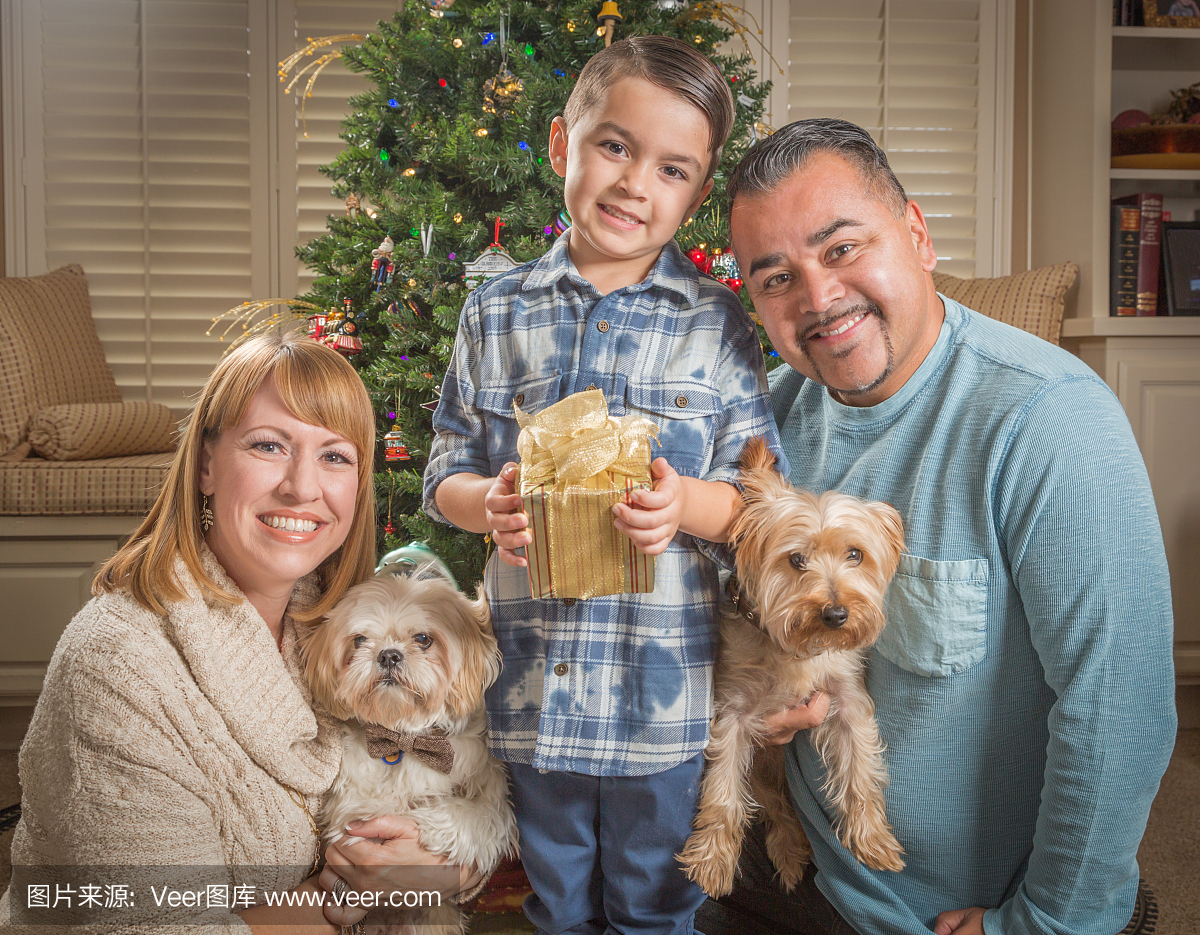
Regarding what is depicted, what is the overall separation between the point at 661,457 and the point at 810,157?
506mm

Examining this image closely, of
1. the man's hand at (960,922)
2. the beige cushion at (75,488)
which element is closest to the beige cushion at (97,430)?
the beige cushion at (75,488)

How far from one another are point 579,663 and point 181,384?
329 centimetres

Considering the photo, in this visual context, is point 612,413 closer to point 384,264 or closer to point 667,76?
point 667,76

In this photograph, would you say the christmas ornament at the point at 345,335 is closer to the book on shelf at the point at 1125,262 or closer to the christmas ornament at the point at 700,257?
the christmas ornament at the point at 700,257

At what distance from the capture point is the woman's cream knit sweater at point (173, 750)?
3.77ft

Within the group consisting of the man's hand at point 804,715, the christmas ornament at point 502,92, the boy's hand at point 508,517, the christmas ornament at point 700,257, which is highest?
the christmas ornament at point 502,92

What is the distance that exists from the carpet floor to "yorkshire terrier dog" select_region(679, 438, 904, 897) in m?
0.44

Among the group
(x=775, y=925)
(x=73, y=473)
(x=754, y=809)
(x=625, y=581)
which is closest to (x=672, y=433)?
(x=625, y=581)

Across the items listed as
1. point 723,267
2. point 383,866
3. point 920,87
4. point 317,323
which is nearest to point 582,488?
point 383,866

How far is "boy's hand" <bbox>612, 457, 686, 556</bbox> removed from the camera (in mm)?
1034

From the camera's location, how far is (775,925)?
151 cm

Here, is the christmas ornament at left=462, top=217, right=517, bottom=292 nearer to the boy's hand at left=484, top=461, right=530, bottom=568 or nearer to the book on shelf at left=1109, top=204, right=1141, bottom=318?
the boy's hand at left=484, top=461, right=530, bottom=568

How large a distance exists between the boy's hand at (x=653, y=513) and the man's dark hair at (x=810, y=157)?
0.50m

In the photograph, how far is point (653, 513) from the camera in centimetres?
104
